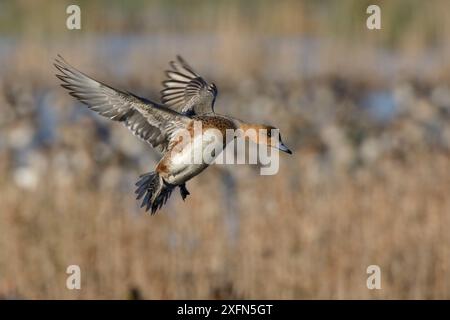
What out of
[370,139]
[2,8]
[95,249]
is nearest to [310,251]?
[95,249]

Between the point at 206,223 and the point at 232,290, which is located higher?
the point at 206,223

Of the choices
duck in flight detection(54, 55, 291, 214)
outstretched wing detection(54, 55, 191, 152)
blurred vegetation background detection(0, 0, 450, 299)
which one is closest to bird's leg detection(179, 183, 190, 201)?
duck in flight detection(54, 55, 291, 214)

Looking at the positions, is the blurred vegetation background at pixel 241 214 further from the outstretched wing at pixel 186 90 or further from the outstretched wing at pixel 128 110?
the outstretched wing at pixel 128 110

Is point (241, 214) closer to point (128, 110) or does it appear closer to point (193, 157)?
point (128, 110)

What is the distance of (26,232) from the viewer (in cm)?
668

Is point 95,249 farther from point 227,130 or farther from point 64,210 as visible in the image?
point 227,130

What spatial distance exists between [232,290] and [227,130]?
145 inches

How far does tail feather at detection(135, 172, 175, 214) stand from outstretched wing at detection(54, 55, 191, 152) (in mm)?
100

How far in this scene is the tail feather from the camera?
2.78 metres

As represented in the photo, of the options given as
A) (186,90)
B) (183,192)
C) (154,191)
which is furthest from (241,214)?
(183,192)

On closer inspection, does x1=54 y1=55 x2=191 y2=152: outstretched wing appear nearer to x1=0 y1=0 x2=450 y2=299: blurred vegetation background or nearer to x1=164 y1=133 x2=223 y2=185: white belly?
x1=164 y1=133 x2=223 y2=185: white belly

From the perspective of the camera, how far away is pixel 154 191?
287 cm
